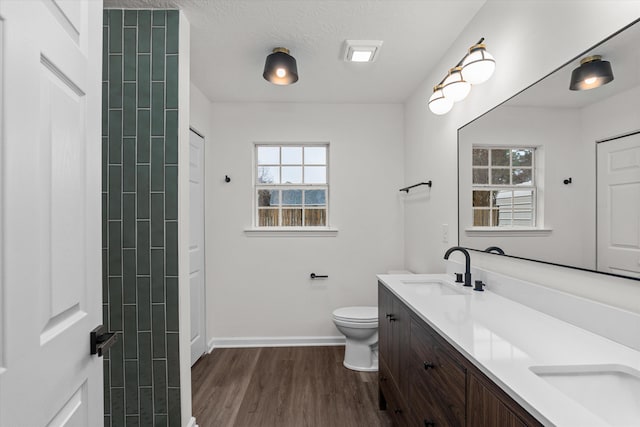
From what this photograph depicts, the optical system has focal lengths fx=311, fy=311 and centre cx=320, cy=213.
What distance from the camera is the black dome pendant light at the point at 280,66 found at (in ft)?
6.86

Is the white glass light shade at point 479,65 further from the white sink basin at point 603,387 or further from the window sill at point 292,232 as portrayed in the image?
the window sill at point 292,232

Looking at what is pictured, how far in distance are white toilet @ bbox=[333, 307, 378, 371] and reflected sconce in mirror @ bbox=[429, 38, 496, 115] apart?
5.48 ft

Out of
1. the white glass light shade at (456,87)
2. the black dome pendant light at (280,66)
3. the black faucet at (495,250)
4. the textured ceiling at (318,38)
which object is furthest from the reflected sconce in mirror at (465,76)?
the black dome pendant light at (280,66)

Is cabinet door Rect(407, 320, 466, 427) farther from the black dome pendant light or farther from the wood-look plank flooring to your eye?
the black dome pendant light

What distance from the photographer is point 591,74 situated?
111 cm

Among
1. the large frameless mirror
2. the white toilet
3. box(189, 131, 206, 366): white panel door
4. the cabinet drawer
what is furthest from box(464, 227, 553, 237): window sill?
box(189, 131, 206, 366): white panel door

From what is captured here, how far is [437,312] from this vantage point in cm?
131

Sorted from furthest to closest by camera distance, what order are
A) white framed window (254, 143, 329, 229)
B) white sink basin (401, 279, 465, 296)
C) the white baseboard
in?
white framed window (254, 143, 329, 229)
the white baseboard
white sink basin (401, 279, 465, 296)

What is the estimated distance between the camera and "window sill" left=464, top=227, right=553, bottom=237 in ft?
4.46

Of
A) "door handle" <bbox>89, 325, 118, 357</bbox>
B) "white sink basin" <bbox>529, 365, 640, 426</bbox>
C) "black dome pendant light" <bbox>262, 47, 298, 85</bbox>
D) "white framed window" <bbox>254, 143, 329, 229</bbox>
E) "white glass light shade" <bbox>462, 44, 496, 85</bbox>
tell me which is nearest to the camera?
"white sink basin" <bbox>529, 365, 640, 426</bbox>

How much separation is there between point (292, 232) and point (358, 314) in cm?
102

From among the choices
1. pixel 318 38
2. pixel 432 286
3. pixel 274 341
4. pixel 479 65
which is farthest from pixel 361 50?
pixel 274 341

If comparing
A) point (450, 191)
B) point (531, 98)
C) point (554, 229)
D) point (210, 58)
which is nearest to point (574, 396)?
point (554, 229)

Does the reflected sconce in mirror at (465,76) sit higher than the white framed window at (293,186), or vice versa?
the reflected sconce in mirror at (465,76)
